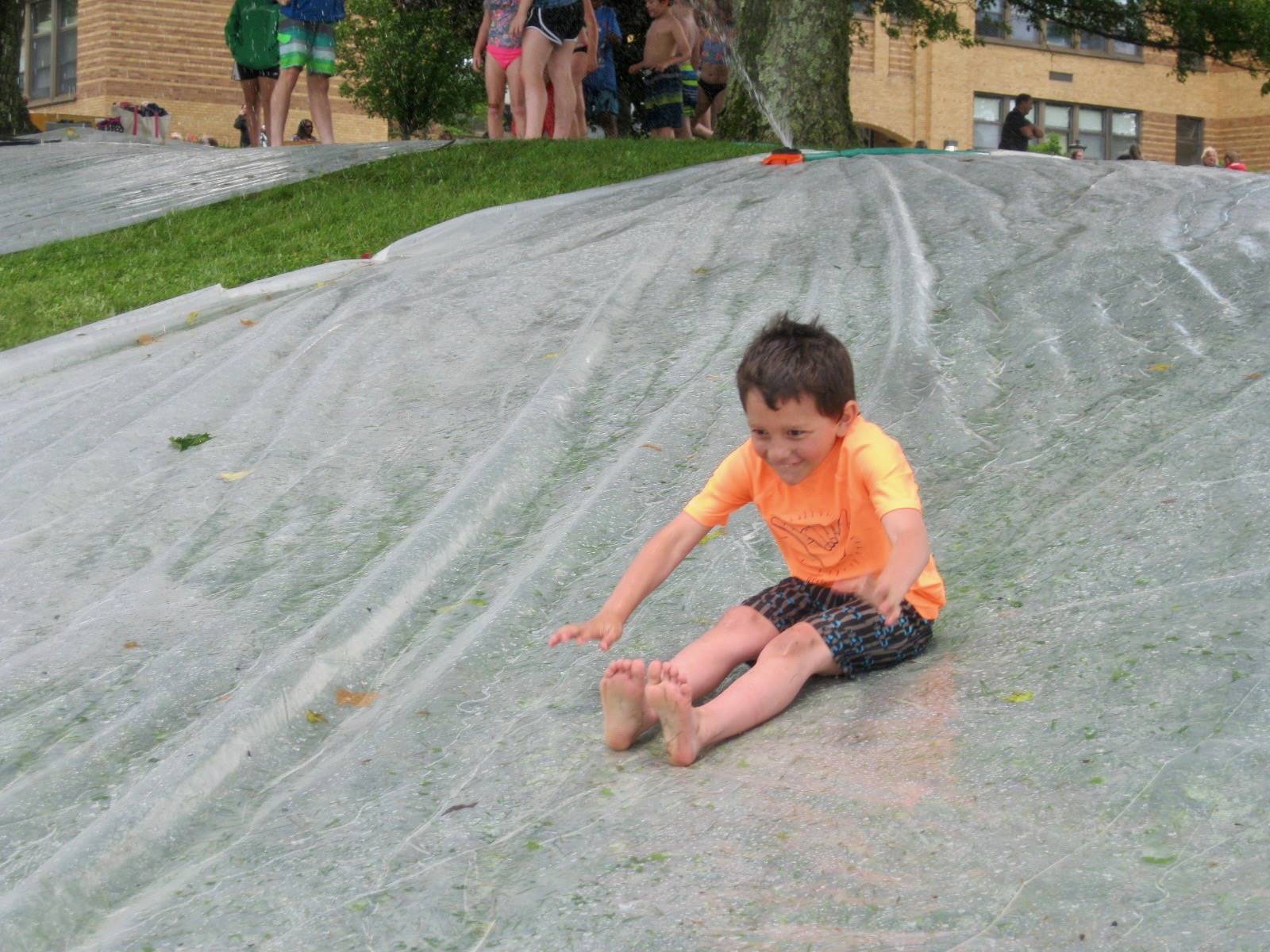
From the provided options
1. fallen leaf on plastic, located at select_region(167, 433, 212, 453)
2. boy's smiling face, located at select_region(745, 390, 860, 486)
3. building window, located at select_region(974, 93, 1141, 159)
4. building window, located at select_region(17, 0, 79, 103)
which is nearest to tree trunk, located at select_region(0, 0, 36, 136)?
fallen leaf on plastic, located at select_region(167, 433, 212, 453)

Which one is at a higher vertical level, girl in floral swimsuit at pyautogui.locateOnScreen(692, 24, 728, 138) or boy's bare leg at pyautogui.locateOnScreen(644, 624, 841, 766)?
girl in floral swimsuit at pyautogui.locateOnScreen(692, 24, 728, 138)

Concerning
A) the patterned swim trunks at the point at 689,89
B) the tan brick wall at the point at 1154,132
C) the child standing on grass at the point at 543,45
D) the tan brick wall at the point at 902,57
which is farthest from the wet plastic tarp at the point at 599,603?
the tan brick wall at the point at 1154,132

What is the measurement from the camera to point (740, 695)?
292cm

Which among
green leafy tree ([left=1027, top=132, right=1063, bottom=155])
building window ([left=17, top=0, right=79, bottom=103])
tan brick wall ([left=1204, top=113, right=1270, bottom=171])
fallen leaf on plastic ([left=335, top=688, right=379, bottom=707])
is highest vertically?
building window ([left=17, top=0, right=79, bottom=103])

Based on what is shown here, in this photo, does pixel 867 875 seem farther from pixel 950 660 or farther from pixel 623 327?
pixel 623 327

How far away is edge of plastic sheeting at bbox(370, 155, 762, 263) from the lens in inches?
Result: 303

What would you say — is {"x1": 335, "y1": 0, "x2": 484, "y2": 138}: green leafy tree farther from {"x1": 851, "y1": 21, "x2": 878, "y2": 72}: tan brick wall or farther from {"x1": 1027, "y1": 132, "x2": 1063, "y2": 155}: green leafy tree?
{"x1": 851, "y1": 21, "x2": 878, "y2": 72}: tan brick wall

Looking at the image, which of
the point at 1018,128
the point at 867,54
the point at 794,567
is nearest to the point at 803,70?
the point at 1018,128

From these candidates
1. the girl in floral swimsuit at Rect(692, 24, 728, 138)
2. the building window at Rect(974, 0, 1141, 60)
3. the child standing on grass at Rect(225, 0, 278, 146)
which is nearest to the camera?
the child standing on grass at Rect(225, 0, 278, 146)

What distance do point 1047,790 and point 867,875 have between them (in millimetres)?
392

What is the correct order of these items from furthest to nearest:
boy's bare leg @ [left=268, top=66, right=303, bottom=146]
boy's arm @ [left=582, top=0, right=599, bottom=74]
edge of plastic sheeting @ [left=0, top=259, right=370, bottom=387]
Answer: boy's arm @ [left=582, top=0, right=599, bottom=74], boy's bare leg @ [left=268, top=66, right=303, bottom=146], edge of plastic sheeting @ [left=0, top=259, right=370, bottom=387]

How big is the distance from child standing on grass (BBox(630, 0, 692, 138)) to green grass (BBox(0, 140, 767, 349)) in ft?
7.78

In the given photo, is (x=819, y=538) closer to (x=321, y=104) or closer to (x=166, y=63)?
(x=321, y=104)

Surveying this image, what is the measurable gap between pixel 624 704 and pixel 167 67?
25.1 meters
